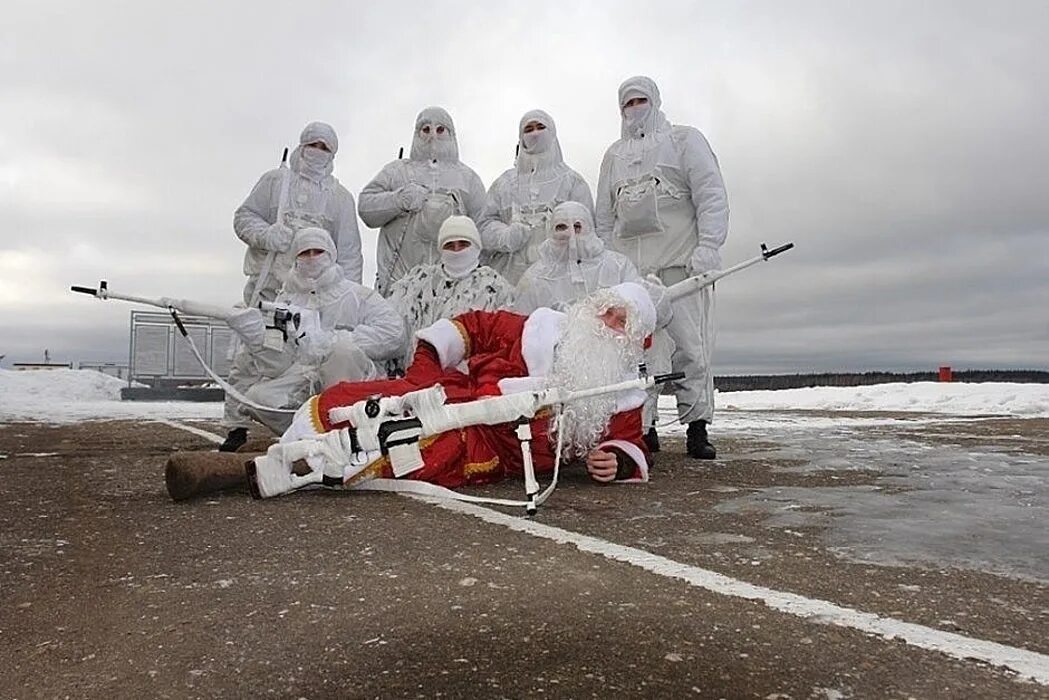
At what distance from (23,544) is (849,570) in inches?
100

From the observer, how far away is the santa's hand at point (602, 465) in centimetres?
401

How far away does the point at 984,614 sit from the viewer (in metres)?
2.01

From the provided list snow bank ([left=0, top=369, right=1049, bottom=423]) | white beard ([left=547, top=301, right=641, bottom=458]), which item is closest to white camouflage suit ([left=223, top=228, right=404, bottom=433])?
white beard ([left=547, top=301, right=641, bottom=458])

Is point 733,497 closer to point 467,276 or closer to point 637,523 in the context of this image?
point 637,523

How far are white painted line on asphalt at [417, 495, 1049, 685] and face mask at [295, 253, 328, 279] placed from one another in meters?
3.28

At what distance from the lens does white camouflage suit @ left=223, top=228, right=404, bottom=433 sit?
5.28m

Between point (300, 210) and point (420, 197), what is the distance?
0.93m

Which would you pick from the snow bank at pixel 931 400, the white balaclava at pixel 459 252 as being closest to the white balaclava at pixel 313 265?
the white balaclava at pixel 459 252

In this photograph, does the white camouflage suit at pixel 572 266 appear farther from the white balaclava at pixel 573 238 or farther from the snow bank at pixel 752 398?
the snow bank at pixel 752 398

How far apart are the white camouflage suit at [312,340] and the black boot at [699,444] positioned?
198 centimetres

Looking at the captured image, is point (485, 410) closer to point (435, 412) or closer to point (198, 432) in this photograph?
point (435, 412)

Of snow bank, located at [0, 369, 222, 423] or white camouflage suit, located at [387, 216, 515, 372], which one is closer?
white camouflage suit, located at [387, 216, 515, 372]

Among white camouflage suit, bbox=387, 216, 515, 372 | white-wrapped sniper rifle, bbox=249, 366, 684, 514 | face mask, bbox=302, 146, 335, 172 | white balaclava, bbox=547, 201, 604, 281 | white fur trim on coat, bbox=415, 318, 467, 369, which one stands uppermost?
face mask, bbox=302, 146, 335, 172

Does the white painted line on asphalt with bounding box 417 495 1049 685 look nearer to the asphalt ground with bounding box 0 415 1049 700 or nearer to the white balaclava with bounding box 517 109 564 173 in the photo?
the asphalt ground with bounding box 0 415 1049 700
